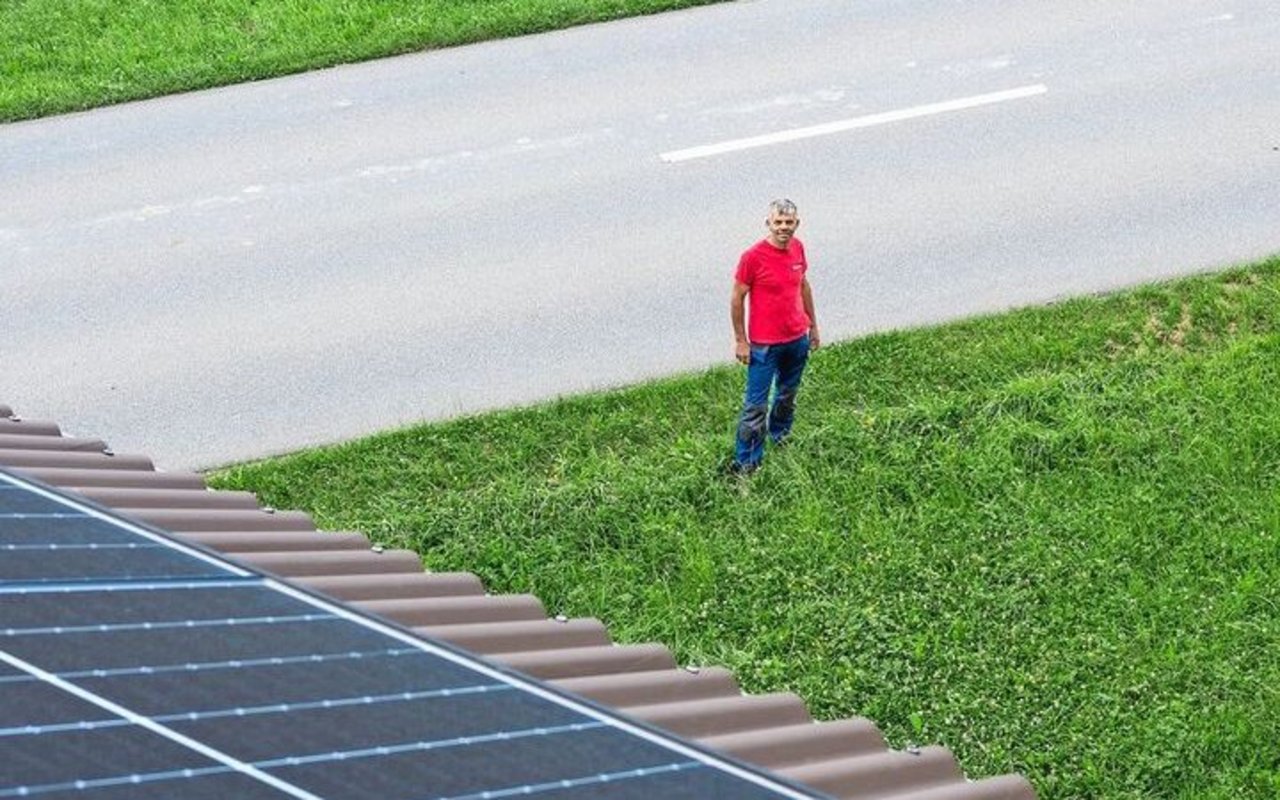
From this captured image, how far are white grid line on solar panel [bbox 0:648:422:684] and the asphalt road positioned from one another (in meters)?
5.68

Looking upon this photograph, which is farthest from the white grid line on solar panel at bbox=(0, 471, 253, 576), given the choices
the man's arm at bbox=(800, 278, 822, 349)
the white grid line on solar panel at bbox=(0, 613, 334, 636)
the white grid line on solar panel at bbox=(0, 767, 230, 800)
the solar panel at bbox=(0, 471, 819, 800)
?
the man's arm at bbox=(800, 278, 822, 349)

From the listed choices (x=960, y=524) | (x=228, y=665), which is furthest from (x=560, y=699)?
(x=960, y=524)

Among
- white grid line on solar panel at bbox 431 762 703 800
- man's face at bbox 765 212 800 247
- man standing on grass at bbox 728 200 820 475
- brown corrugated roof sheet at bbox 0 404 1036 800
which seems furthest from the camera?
man standing on grass at bbox 728 200 820 475

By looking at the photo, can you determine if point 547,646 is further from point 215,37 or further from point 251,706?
point 215,37

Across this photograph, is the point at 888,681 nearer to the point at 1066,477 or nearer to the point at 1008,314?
the point at 1066,477

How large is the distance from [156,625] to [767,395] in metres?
5.30

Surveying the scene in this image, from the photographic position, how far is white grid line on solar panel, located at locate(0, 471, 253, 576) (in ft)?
20.1

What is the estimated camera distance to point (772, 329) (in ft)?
33.4

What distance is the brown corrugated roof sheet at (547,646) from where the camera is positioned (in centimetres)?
669

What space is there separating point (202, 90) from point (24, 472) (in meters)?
8.00

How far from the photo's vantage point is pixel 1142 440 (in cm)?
1063

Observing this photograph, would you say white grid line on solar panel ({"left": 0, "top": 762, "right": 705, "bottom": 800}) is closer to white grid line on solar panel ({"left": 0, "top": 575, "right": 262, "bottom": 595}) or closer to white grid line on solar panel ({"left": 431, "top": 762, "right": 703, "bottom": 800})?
white grid line on solar panel ({"left": 431, "top": 762, "right": 703, "bottom": 800})

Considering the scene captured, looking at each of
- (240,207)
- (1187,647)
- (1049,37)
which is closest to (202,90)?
(240,207)

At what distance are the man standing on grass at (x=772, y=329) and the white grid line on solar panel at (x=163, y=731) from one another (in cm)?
545
